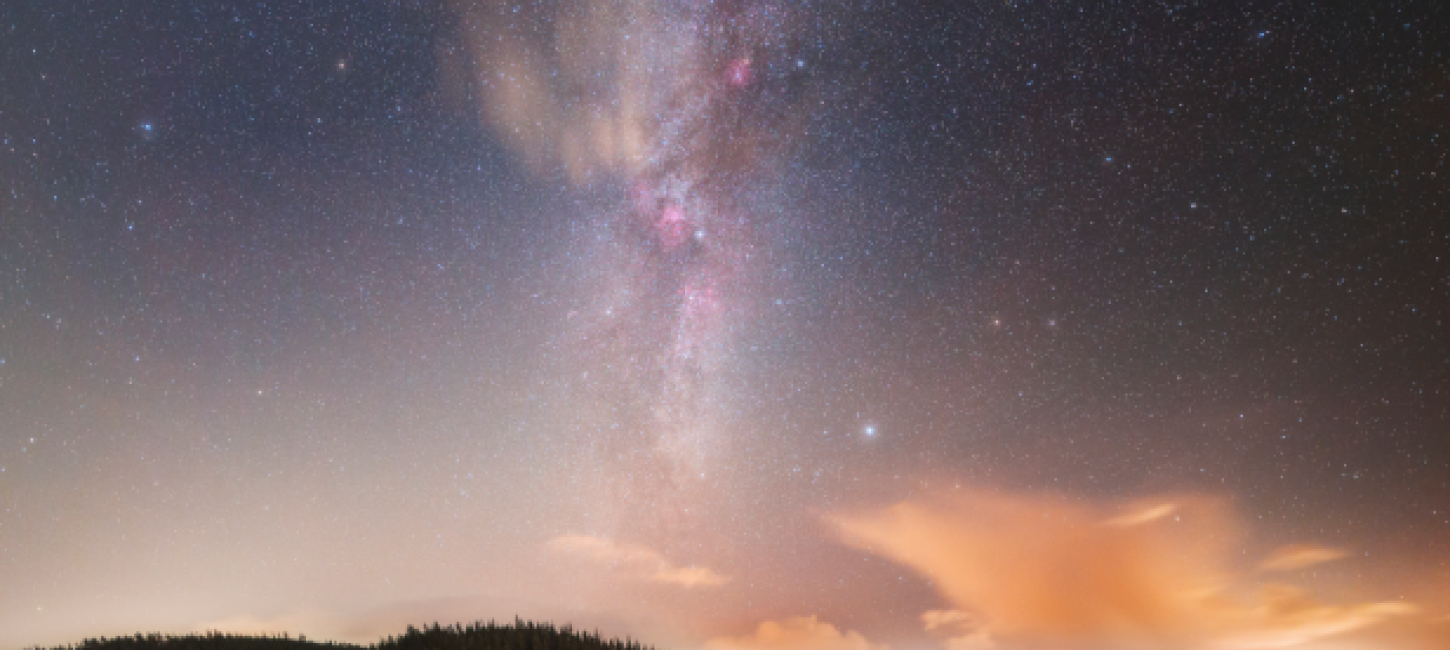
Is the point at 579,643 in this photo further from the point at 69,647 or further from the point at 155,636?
the point at 69,647

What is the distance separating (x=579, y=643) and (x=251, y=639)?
4622 mm

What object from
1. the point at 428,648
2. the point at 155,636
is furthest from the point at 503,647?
the point at 155,636

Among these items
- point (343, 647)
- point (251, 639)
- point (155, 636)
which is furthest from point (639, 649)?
point (155, 636)

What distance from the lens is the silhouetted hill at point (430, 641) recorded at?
39.4 feet

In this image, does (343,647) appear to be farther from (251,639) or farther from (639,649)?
(639,649)

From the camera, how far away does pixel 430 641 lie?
1273 centimetres

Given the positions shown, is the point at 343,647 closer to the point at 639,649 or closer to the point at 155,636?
the point at 155,636

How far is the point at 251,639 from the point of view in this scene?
1241cm

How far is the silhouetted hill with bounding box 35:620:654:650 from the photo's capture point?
473 inches

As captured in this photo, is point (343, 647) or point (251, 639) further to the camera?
point (343, 647)

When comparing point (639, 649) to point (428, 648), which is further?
point (639, 649)

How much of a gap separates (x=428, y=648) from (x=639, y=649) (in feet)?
10.6

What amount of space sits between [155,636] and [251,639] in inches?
60.3

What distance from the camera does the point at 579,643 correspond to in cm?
1284
